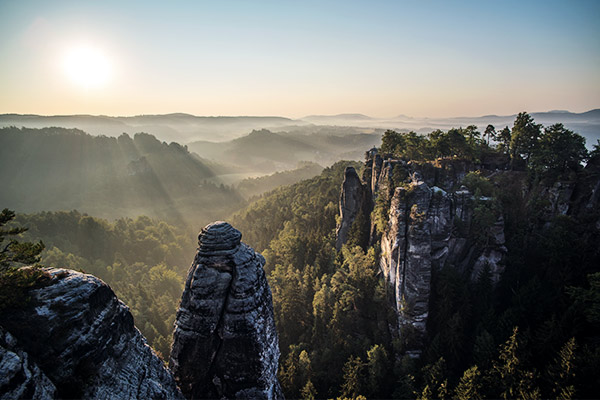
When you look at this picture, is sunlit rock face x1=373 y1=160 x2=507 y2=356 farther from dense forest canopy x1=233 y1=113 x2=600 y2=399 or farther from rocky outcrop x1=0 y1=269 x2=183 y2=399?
rocky outcrop x1=0 y1=269 x2=183 y2=399

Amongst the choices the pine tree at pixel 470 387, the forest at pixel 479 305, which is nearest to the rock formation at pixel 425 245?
the forest at pixel 479 305

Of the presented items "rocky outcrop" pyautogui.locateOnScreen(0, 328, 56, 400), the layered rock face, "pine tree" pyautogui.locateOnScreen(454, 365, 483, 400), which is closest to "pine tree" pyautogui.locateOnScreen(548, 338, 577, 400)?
"pine tree" pyautogui.locateOnScreen(454, 365, 483, 400)

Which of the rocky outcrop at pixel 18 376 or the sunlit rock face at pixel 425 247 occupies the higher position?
the rocky outcrop at pixel 18 376

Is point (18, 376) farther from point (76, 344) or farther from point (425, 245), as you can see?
point (425, 245)

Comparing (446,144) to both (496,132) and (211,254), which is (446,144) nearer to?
(496,132)

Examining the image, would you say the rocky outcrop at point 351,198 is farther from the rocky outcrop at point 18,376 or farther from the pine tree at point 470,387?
the rocky outcrop at point 18,376

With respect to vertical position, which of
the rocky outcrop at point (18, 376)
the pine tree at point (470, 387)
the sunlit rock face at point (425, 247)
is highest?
the rocky outcrop at point (18, 376)

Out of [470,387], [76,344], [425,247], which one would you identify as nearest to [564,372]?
[470,387]
